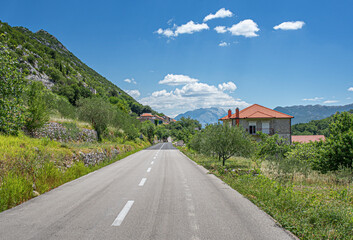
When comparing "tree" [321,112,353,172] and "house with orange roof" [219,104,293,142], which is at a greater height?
"house with orange roof" [219,104,293,142]

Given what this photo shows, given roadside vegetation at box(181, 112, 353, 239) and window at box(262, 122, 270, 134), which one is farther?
window at box(262, 122, 270, 134)

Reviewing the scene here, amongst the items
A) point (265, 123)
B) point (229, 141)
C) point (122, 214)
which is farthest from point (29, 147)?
point (265, 123)

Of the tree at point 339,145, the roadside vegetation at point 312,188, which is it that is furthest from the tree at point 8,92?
the tree at point 339,145

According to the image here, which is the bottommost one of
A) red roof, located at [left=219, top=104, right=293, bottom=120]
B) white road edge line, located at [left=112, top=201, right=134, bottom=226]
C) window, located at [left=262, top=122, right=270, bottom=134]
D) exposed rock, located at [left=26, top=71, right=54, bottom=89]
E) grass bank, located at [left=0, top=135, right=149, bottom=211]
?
white road edge line, located at [left=112, top=201, right=134, bottom=226]

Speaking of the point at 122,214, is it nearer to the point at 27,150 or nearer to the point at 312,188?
the point at 27,150

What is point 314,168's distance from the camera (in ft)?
42.8

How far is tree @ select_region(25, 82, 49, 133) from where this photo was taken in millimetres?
13078

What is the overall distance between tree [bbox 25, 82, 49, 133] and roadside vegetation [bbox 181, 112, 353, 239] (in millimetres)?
11627

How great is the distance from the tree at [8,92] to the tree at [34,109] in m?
1.93

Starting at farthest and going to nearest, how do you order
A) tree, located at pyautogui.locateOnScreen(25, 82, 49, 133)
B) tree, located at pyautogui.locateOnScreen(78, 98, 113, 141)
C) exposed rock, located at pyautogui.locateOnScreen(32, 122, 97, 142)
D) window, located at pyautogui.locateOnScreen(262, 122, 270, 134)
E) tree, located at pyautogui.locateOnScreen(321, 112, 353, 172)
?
window, located at pyautogui.locateOnScreen(262, 122, 270, 134) < tree, located at pyautogui.locateOnScreen(78, 98, 113, 141) < exposed rock, located at pyautogui.locateOnScreen(32, 122, 97, 142) < tree, located at pyautogui.locateOnScreen(25, 82, 49, 133) < tree, located at pyautogui.locateOnScreen(321, 112, 353, 172)

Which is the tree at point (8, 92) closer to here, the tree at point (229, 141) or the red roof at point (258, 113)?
the tree at point (229, 141)

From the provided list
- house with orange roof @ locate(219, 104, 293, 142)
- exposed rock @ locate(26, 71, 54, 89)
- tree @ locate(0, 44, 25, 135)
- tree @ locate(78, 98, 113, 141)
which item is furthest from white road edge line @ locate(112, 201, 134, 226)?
exposed rock @ locate(26, 71, 54, 89)

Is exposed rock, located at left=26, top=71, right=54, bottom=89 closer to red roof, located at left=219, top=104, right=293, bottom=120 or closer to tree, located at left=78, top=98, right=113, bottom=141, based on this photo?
tree, located at left=78, top=98, right=113, bottom=141

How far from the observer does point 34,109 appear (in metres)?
13.2
